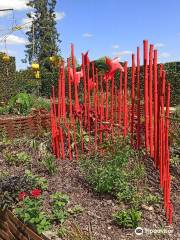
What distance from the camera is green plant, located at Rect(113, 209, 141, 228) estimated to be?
3.27 meters

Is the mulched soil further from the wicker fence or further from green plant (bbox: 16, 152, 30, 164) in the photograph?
the wicker fence

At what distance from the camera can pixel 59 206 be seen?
3525 mm

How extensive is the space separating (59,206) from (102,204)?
0.39 m

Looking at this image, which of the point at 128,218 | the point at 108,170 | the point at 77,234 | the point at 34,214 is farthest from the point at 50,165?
the point at 77,234

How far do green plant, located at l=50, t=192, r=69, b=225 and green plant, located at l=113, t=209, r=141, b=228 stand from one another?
16.0 inches

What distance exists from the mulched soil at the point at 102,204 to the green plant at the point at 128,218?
45 mm

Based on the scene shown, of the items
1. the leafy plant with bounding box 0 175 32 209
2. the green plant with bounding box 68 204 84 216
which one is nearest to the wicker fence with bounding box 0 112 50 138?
the leafy plant with bounding box 0 175 32 209

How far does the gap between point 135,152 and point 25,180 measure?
1.19 m

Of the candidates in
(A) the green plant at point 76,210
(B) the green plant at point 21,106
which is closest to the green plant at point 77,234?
(A) the green plant at point 76,210

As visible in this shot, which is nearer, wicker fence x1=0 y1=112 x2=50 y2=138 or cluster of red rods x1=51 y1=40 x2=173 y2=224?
cluster of red rods x1=51 y1=40 x2=173 y2=224

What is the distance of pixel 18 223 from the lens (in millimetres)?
3422

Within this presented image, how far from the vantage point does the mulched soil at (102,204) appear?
3227 millimetres

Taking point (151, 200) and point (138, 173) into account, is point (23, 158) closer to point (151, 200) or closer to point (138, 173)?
point (138, 173)

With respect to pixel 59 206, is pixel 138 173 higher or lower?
higher
